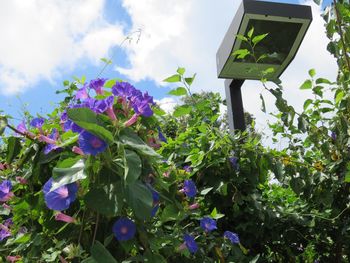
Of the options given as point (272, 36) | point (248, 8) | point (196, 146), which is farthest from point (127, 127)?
point (272, 36)

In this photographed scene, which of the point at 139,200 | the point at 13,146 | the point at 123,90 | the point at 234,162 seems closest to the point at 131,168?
the point at 139,200

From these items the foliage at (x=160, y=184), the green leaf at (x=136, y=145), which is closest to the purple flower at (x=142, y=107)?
the foliage at (x=160, y=184)

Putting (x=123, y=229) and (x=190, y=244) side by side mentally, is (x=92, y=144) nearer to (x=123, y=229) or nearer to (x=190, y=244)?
(x=123, y=229)

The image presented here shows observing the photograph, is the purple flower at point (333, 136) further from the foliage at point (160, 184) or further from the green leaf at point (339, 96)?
the green leaf at point (339, 96)

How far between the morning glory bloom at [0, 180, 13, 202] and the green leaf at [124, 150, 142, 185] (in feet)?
2.06

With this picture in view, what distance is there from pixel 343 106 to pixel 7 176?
146cm

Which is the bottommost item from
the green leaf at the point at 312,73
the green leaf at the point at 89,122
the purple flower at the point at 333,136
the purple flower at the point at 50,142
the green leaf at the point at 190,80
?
the green leaf at the point at 89,122

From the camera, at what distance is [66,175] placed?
0.93 m

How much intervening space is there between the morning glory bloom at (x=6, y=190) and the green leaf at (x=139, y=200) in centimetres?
60

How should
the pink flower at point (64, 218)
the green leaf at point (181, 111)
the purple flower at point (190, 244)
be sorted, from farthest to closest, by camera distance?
the green leaf at point (181, 111) < the purple flower at point (190, 244) < the pink flower at point (64, 218)

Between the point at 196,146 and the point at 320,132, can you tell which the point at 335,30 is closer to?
the point at 320,132

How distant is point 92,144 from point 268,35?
5.25 ft

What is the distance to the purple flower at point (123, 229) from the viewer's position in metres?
1.06

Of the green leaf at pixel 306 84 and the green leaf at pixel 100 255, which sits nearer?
the green leaf at pixel 100 255
